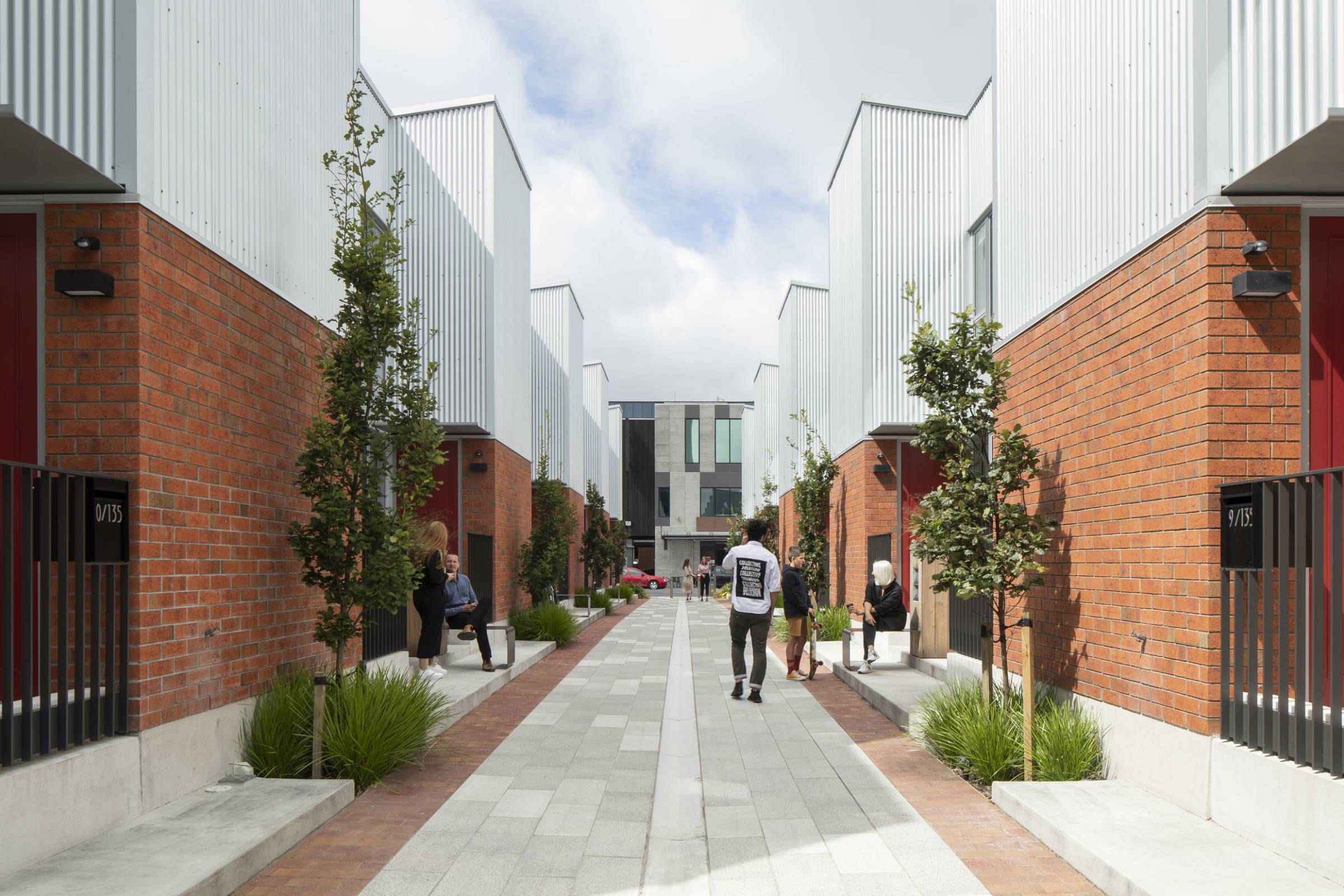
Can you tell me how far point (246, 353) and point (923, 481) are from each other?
42.3ft

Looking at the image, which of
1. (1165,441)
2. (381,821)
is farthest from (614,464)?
(1165,441)

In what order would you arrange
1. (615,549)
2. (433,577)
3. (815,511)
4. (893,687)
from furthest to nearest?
(615,549), (815,511), (893,687), (433,577)

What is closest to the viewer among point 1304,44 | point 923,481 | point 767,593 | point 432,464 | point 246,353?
point 1304,44

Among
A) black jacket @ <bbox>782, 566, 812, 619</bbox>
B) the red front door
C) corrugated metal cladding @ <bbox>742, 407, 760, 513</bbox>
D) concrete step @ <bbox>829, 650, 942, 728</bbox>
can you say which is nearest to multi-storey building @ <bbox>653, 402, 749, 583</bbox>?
corrugated metal cladding @ <bbox>742, 407, 760, 513</bbox>

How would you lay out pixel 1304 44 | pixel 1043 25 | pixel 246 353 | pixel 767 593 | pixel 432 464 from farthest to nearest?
1. pixel 767 593
2. pixel 1043 25
3. pixel 432 464
4. pixel 246 353
5. pixel 1304 44

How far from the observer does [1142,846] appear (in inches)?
208

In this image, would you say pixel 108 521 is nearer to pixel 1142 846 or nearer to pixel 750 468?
pixel 1142 846

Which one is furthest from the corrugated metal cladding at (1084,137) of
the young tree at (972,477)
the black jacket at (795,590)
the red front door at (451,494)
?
the red front door at (451,494)

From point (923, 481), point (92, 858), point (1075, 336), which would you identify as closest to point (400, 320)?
point (92, 858)

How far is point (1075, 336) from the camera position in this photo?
7.95m

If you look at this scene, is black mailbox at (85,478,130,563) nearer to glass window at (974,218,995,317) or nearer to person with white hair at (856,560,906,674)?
person with white hair at (856,560,906,674)

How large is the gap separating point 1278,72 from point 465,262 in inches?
538

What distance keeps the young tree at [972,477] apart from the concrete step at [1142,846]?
1.62m

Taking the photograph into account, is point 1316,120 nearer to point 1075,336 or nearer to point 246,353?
point 1075,336
